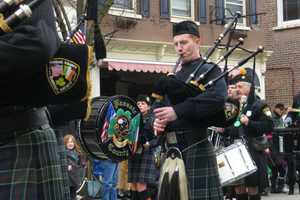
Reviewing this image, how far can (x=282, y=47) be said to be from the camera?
21484mm

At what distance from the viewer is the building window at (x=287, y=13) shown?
852 inches

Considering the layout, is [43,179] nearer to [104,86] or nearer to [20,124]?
[20,124]

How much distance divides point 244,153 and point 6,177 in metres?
4.25

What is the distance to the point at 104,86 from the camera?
668 inches

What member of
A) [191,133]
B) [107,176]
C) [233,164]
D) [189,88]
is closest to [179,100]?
[189,88]

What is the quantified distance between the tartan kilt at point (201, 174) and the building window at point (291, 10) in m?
17.8

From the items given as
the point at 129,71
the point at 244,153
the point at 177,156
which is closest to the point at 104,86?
the point at 129,71

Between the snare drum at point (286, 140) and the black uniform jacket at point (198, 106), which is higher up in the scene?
the black uniform jacket at point (198, 106)

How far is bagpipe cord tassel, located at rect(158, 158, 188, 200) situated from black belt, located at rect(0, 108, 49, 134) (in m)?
1.95

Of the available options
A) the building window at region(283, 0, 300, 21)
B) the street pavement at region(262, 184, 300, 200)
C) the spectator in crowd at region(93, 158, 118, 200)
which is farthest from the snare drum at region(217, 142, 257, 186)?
the building window at region(283, 0, 300, 21)

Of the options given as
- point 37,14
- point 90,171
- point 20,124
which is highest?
point 37,14

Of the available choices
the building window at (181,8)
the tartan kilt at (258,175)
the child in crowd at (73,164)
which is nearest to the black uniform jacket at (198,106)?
the tartan kilt at (258,175)

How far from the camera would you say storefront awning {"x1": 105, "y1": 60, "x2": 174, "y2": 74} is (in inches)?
602

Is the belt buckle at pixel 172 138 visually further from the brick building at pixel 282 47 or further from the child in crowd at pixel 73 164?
the brick building at pixel 282 47
